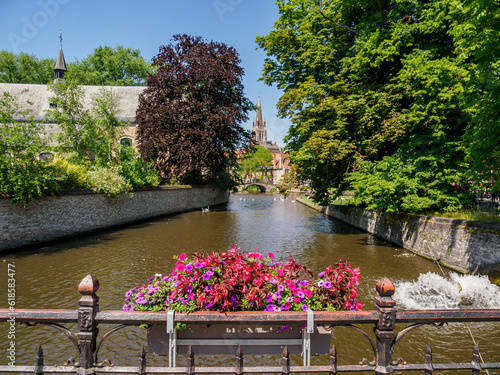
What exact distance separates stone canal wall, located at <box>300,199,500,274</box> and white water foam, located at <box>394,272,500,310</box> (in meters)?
0.80

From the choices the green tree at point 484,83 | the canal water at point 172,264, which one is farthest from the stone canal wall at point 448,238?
the green tree at point 484,83

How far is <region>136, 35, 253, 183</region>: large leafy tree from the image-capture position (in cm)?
2795

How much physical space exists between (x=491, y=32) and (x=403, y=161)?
6.64 meters

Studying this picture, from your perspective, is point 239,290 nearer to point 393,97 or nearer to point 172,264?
point 172,264

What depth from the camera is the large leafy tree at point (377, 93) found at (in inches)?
486

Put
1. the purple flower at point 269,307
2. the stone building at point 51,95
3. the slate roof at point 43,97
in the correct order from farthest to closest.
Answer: the slate roof at point 43,97 → the stone building at point 51,95 → the purple flower at point 269,307

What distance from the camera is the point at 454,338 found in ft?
20.7

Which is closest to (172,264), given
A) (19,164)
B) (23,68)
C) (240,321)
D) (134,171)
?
(19,164)

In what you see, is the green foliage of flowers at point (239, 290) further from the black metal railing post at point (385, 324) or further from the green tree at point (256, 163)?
the green tree at point (256, 163)

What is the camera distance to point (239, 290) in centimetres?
313

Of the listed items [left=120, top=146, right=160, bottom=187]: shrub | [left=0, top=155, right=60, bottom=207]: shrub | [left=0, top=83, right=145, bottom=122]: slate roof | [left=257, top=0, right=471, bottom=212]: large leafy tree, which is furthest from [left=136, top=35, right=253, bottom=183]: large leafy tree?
[left=0, top=155, right=60, bottom=207]: shrub

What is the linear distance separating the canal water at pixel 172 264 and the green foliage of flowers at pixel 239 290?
4.74 feet

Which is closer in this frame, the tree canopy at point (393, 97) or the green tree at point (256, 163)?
the tree canopy at point (393, 97)

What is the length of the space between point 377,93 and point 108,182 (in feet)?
50.6
